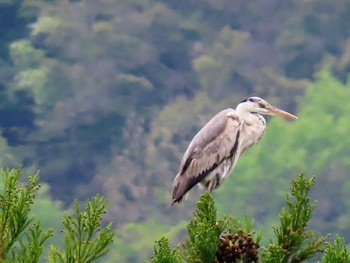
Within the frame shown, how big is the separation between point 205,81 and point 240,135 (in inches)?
791

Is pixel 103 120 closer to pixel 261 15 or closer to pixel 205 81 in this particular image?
pixel 205 81

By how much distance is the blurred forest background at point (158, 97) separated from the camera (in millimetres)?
21219

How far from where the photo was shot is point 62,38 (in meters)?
24.9

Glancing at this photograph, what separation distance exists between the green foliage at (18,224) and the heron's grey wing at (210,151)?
2486 mm

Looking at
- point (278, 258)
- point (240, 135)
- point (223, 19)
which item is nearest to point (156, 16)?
point (223, 19)

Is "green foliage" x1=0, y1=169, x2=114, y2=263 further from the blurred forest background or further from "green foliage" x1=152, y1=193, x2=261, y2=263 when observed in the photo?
the blurred forest background

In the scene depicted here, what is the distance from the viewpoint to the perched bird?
13.6 feet

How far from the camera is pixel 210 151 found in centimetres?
420

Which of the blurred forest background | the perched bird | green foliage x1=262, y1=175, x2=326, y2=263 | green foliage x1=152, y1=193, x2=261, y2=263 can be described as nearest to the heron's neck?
the perched bird

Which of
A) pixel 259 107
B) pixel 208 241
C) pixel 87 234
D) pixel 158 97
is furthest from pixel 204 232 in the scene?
pixel 158 97

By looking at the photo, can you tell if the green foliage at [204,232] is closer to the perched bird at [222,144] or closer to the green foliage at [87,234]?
the green foliage at [87,234]

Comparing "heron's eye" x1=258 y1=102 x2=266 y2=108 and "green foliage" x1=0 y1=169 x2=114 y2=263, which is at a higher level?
"heron's eye" x1=258 y1=102 x2=266 y2=108

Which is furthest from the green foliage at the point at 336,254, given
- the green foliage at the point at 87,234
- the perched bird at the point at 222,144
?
the perched bird at the point at 222,144

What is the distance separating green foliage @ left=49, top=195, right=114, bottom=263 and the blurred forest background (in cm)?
1666
